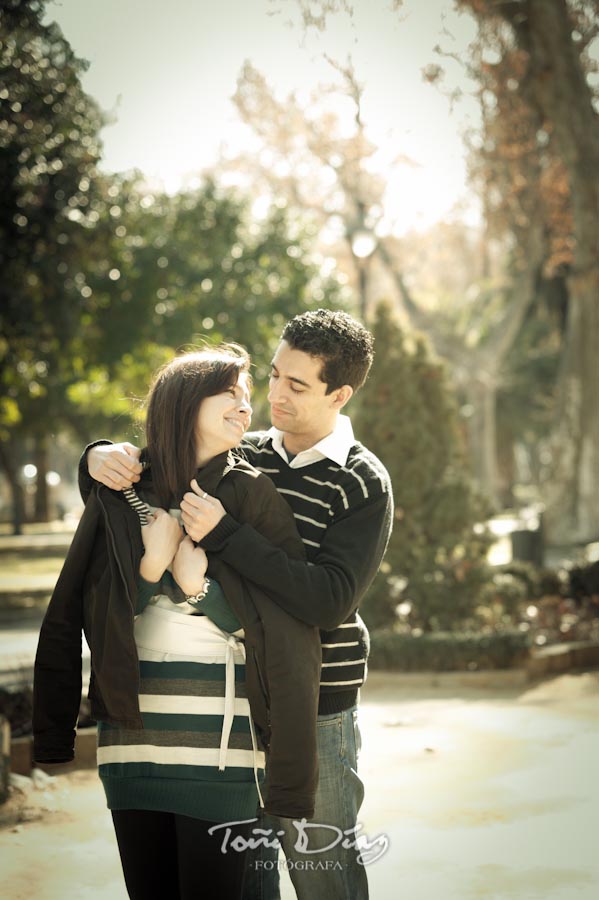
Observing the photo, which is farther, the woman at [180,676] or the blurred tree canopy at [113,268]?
the blurred tree canopy at [113,268]

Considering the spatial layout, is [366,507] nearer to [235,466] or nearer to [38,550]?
[235,466]

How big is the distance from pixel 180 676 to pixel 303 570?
0.37 meters

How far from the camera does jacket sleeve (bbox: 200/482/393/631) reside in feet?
8.06

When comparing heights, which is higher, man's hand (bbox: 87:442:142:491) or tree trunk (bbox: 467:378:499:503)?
man's hand (bbox: 87:442:142:491)

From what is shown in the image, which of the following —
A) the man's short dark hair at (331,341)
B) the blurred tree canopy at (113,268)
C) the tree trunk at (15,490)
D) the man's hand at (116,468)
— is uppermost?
the blurred tree canopy at (113,268)

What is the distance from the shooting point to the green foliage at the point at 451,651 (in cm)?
836

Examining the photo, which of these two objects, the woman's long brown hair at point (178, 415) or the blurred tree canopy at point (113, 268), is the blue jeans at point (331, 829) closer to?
the woman's long brown hair at point (178, 415)

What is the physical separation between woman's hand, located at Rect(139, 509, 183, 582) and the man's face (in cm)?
56

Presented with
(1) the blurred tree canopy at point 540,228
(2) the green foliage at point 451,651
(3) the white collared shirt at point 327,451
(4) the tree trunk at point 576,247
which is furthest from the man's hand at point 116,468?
(4) the tree trunk at point 576,247

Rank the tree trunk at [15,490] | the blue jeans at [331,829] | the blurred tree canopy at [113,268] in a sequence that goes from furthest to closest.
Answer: the tree trunk at [15,490] → the blurred tree canopy at [113,268] → the blue jeans at [331,829]

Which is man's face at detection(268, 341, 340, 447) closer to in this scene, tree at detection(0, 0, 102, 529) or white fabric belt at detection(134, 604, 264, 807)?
white fabric belt at detection(134, 604, 264, 807)

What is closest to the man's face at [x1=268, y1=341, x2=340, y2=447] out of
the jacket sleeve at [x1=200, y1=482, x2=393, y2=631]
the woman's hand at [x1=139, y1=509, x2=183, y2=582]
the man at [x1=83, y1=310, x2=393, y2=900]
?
the man at [x1=83, y1=310, x2=393, y2=900]

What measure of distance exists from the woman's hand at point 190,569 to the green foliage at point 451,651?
6120 millimetres

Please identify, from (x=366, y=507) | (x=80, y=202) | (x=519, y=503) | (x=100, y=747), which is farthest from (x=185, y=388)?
(x=519, y=503)
